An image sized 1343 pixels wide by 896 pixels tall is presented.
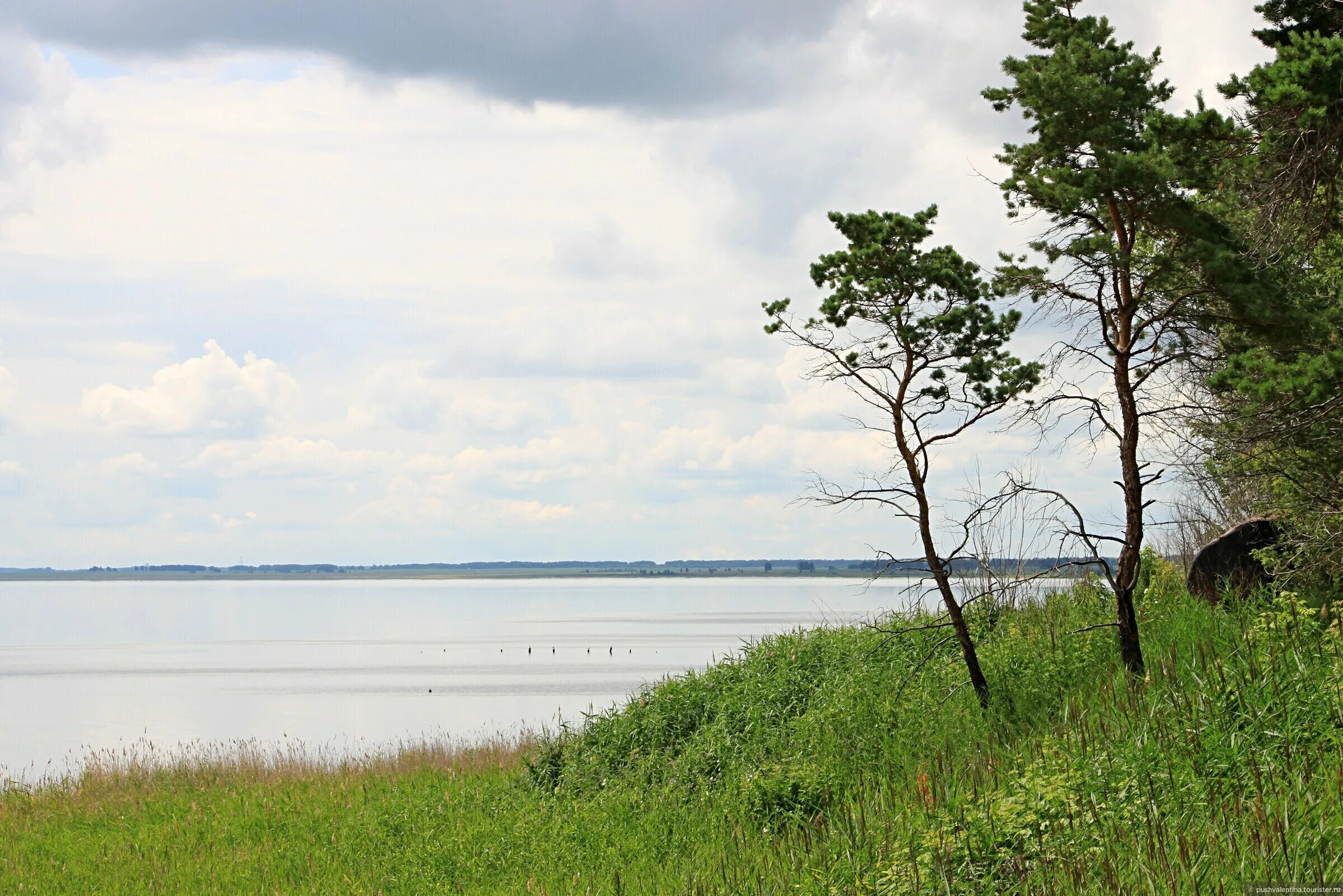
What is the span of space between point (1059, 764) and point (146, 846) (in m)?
12.7

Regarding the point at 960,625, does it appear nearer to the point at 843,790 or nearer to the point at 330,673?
the point at 843,790

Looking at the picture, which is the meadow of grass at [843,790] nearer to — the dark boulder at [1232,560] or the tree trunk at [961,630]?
the tree trunk at [961,630]

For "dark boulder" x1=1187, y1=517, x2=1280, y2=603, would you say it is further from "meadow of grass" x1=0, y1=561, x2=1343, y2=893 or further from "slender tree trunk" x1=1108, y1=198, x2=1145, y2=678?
"slender tree trunk" x1=1108, y1=198, x2=1145, y2=678

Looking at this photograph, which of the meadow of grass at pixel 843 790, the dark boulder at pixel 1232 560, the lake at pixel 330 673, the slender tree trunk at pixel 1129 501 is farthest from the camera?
the lake at pixel 330 673

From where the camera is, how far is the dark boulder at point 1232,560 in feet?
52.4

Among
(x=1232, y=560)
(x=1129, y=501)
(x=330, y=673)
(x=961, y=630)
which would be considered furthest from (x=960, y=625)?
(x=330, y=673)

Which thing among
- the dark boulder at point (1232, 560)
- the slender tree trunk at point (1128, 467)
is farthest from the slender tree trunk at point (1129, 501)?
the dark boulder at point (1232, 560)

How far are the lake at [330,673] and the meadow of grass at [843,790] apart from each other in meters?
2.52

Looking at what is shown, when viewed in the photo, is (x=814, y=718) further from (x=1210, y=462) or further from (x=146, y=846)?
(x=146, y=846)

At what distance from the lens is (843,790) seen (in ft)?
42.4

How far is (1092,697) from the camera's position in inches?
461

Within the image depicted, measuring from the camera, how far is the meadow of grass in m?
6.86

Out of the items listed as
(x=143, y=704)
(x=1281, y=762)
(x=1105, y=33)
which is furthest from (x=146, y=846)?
(x=143, y=704)

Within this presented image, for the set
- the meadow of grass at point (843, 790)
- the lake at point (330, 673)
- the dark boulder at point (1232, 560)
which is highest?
the dark boulder at point (1232, 560)
